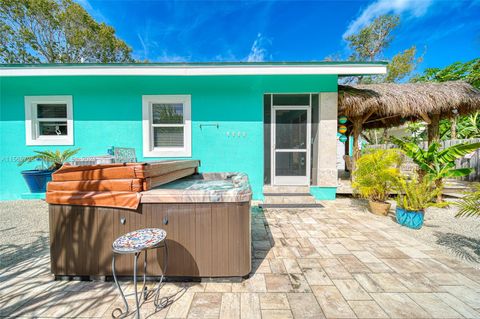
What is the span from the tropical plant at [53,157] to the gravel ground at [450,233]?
24.8 ft

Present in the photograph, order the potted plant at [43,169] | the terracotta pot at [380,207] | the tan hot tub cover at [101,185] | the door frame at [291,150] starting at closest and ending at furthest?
the tan hot tub cover at [101,185] → the terracotta pot at [380,207] → the potted plant at [43,169] → the door frame at [291,150]

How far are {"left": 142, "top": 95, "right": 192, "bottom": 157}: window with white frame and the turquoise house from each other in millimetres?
27

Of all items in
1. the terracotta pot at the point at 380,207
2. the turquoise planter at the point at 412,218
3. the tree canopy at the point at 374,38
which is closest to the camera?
the turquoise planter at the point at 412,218

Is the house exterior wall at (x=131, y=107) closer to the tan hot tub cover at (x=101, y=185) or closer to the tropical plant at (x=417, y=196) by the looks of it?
the tropical plant at (x=417, y=196)

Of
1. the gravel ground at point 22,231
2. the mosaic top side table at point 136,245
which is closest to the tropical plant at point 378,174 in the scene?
the mosaic top side table at point 136,245

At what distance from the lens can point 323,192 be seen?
17.8 ft

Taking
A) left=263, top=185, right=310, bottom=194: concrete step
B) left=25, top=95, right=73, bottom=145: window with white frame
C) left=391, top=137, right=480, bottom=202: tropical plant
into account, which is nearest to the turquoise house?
left=25, top=95, right=73, bottom=145: window with white frame

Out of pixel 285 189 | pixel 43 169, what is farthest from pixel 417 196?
pixel 43 169

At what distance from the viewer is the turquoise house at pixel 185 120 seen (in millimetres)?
5199

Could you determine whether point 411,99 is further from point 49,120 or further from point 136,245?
point 49,120

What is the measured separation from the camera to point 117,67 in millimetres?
4754

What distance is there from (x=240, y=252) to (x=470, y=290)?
7.99 ft

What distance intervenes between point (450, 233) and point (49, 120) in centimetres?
967

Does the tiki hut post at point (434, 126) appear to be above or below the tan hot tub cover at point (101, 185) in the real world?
above
